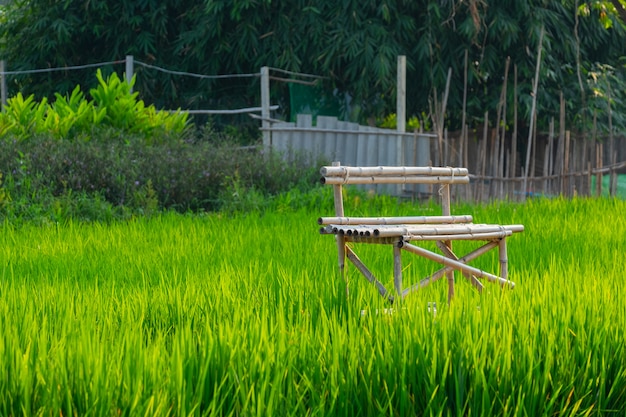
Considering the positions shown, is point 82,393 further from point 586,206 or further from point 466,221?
point 586,206

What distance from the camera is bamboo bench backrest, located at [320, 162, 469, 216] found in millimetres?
4328

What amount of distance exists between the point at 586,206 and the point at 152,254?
516 cm

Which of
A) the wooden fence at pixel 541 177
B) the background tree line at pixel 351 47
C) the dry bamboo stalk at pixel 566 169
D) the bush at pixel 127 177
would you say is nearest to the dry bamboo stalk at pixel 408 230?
the bush at pixel 127 177

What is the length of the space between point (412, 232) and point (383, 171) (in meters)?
0.91

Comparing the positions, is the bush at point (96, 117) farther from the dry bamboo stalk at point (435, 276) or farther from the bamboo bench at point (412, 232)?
the dry bamboo stalk at point (435, 276)

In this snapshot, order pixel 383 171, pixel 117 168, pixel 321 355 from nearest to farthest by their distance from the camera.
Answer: pixel 321 355 < pixel 383 171 < pixel 117 168

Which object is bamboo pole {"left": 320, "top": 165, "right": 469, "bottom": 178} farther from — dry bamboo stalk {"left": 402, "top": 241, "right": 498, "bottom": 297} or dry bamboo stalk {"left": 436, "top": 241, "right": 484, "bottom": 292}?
dry bamboo stalk {"left": 402, "top": 241, "right": 498, "bottom": 297}

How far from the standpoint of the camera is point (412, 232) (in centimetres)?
376

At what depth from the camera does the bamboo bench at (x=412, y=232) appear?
370 cm

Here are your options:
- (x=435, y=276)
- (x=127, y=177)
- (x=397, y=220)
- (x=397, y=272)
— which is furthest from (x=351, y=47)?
(x=397, y=272)

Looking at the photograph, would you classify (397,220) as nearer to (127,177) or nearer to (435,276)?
(435,276)

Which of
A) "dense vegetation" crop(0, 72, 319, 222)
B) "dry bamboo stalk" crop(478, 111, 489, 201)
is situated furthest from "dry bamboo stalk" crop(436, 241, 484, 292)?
"dry bamboo stalk" crop(478, 111, 489, 201)

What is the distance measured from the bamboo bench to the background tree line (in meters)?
8.26

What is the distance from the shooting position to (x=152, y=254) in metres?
5.71
